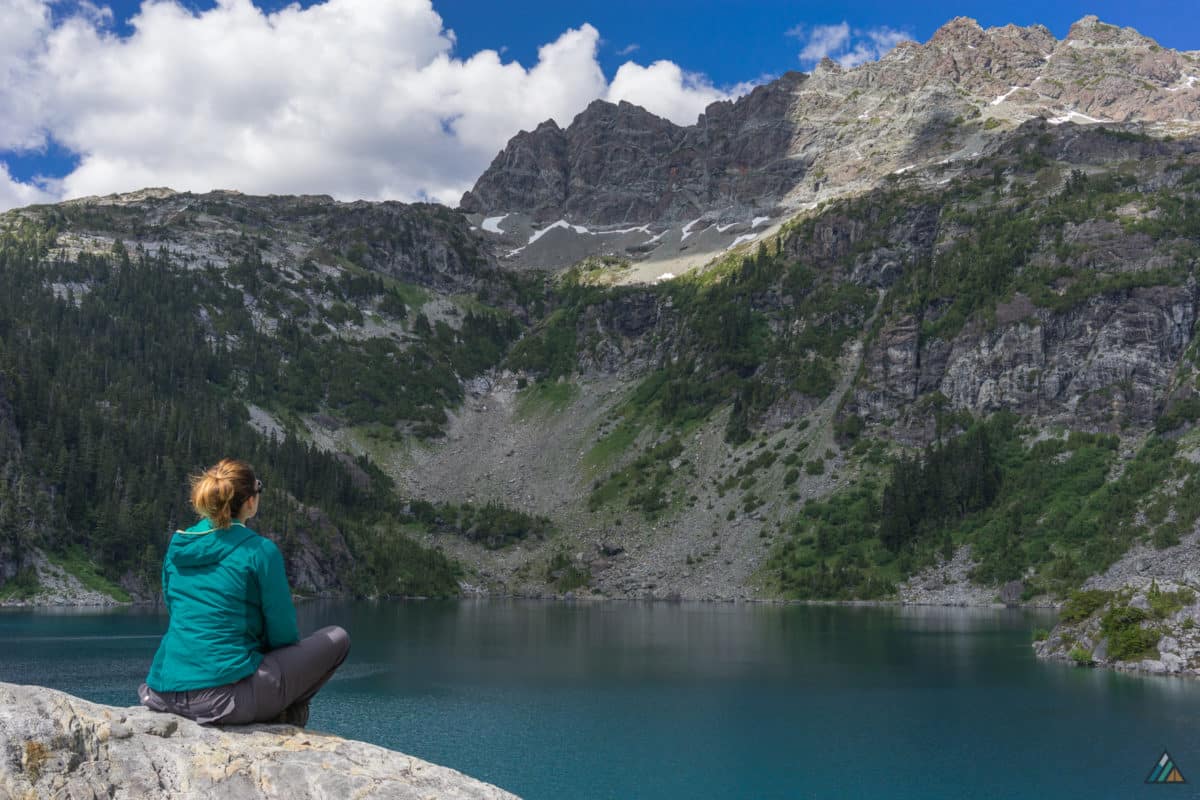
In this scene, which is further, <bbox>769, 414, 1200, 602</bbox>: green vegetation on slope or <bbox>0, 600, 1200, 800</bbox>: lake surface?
<bbox>769, 414, 1200, 602</bbox>: green vegetation on slope

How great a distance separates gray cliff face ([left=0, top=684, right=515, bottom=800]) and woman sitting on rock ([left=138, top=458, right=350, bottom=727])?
0.29 meters

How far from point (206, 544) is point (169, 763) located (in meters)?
1.84

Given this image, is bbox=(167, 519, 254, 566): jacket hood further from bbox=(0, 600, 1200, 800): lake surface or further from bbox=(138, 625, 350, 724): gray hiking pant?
bbox=(0, 600, 1200, 800): lake surface

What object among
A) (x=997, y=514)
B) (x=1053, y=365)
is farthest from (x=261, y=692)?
(x=1053, y=365)

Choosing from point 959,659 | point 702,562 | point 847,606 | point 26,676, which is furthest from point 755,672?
point 702,562

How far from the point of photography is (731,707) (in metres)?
54.5

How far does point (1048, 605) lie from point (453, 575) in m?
95.6

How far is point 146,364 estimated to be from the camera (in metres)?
189

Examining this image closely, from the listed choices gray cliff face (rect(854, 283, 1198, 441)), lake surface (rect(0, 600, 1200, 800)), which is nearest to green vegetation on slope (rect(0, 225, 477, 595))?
lake surface (rect(0, 600, 1200, 800))

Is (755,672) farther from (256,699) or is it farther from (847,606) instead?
(847,606)

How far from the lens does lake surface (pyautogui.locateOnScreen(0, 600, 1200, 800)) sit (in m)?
39.4

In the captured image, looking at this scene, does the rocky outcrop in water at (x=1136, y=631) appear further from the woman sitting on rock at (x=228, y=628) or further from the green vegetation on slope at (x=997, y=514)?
the woman sitting on rock at (x=228, y=628)

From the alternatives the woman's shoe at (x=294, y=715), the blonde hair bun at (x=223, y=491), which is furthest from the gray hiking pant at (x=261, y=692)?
the blonde hair bun at (x=223, y=491)

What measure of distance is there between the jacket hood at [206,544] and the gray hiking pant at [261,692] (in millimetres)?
1043
